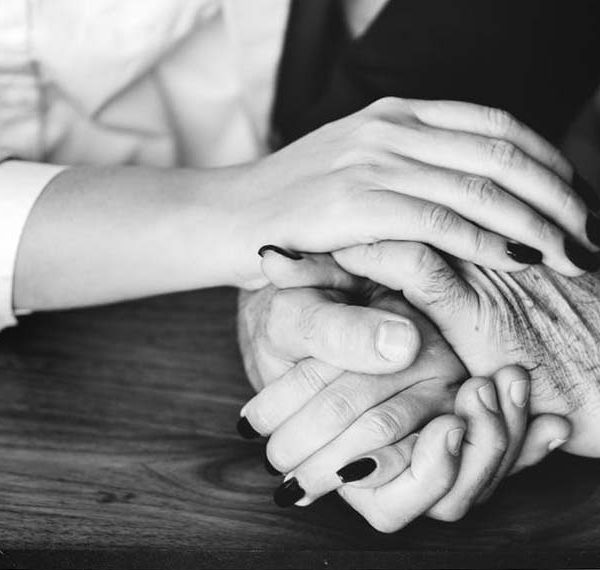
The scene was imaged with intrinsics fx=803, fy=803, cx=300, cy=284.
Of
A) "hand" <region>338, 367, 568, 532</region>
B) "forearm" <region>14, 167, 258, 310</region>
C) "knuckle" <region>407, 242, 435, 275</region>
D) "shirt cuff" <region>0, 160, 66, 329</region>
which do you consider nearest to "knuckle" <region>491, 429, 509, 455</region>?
"hand" <region>338, 367, 568, 532</region>

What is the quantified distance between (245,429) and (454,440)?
0.13 meters

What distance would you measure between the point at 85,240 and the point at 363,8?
371mm

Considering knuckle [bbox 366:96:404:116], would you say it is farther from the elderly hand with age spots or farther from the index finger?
the elderly hand with age spots

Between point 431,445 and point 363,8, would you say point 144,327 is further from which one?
point 363,8

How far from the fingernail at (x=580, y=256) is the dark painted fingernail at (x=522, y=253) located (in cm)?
2

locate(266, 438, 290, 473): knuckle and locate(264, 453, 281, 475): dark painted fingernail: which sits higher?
locate(266, 438, 290, 473): knuckle

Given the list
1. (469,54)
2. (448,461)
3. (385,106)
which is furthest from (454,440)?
(469,54)

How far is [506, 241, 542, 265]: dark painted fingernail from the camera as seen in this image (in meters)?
0.50

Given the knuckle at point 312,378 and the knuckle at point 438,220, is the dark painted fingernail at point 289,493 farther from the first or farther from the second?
the knuckle at point 438,220

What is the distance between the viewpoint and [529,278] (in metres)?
0.50

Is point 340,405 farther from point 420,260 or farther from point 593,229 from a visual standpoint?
point 593,229

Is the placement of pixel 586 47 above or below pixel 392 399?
above

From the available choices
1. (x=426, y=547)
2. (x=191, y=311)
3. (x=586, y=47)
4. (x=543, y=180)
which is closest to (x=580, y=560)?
(x=426, y=547)

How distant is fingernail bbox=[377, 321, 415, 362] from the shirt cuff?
0.27 meters
